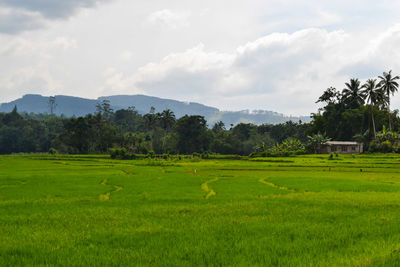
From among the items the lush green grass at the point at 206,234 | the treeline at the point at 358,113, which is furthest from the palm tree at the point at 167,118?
the lush green grass at the point at 206,234

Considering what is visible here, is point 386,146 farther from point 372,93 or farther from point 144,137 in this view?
point 144,137

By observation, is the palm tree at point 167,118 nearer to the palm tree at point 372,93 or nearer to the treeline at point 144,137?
the treeline at point 144,137

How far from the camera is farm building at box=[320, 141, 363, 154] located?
271ft

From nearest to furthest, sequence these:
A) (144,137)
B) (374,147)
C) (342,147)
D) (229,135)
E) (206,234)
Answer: (206,234) → (374,147) → (342,147) → (144,137) → (229,135)

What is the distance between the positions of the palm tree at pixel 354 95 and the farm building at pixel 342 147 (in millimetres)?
15328

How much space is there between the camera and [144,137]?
110688 millimetres

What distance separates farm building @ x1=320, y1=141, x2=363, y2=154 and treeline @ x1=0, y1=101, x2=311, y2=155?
16139 millimetres

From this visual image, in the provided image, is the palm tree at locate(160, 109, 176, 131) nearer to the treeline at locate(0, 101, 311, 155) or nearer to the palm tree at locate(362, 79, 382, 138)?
the treeline at locate(0, 101, 311, 155)

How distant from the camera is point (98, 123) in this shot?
108375mm

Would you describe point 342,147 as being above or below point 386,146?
below

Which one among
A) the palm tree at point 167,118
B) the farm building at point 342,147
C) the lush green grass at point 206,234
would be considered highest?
the palm tree at point 167,118

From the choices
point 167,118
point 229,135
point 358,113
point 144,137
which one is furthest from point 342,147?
point 167,118

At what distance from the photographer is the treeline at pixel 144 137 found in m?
105

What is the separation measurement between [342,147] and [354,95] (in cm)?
1821
